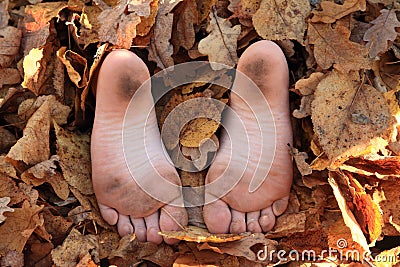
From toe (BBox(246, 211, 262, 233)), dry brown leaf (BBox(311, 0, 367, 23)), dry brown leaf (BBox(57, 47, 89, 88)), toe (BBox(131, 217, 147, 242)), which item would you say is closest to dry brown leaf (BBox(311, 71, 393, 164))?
dry brown leaf (BBox(311, 0, 367, 23))

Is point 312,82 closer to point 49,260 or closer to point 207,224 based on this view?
point 207,224

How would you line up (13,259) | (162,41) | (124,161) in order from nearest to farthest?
(13,259), (124,161), (162,41)

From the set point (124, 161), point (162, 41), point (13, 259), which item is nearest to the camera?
point (13, 259)

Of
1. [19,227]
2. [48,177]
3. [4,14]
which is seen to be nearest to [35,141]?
[48,177]

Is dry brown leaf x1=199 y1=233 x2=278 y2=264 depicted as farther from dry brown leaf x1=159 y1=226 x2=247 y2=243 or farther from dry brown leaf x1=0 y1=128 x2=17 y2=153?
dry brown leaf x1=0 y1=128 x2=17 y2=153

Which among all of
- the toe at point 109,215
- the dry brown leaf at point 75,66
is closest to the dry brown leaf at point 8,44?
the dry brown leaf at point 75,66

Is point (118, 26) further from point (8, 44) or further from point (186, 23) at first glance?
point (8, 44)
